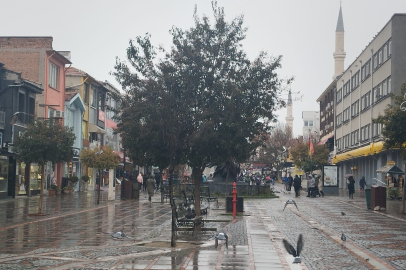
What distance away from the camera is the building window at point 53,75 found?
45531 mm

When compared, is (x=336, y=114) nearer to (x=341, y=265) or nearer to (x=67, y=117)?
(x=67, y=117)

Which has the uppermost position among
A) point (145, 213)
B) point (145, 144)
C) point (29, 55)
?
point (29, 55)

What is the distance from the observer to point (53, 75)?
152ft

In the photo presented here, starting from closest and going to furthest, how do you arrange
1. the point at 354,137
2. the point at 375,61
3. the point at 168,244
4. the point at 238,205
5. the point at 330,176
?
1. the point at 168,244
2. the point at 238,205
3. the point at 330,176
4. the point at 375,61
5. the point at 354,137

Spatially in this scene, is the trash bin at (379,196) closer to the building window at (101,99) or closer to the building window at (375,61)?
the building window at (375,61)

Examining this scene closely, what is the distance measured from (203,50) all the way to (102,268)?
28.0 feet

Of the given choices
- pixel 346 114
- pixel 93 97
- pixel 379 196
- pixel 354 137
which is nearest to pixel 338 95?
pixel 346 114

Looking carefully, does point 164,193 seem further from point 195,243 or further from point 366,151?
point 366,151

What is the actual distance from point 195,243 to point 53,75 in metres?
34.5

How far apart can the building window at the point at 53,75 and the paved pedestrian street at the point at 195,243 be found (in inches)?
945

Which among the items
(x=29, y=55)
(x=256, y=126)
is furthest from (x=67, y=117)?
(x=256, y=126)

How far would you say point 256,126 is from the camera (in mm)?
18609

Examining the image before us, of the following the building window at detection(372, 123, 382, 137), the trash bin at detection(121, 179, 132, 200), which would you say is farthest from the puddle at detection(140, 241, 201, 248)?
the building window at detection(372, 123, 382, 137)

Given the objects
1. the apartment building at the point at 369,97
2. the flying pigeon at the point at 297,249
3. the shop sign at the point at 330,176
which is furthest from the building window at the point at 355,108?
the flying pigeon at the point at 297,249
